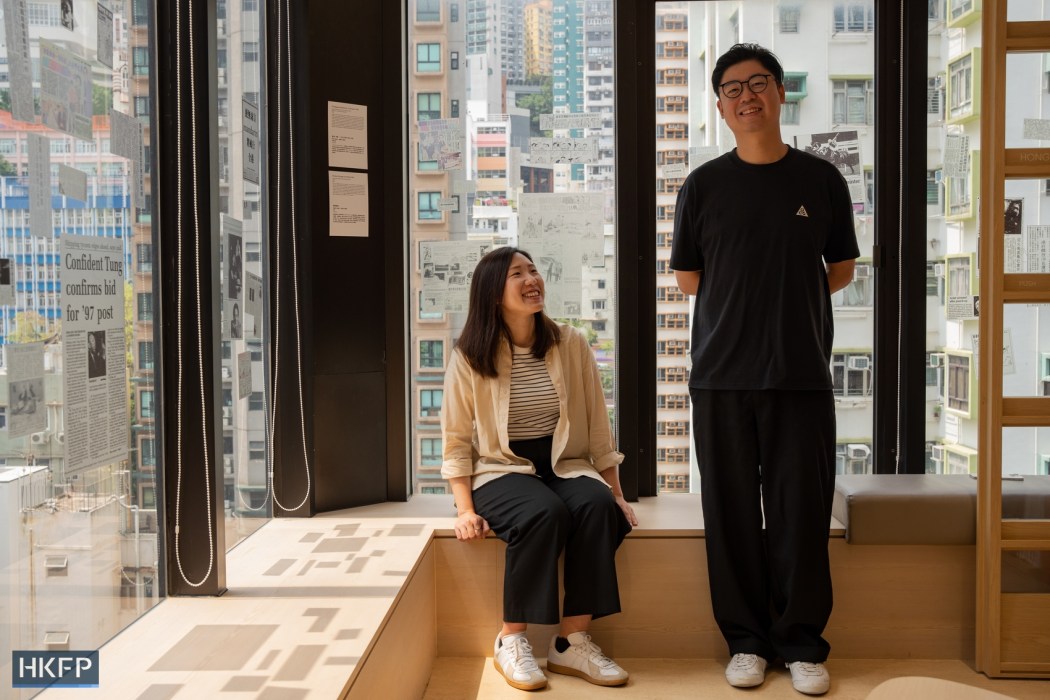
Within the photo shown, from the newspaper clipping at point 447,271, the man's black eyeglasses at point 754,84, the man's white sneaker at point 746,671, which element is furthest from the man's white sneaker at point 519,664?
the man's black eyeglasses at point 754,84

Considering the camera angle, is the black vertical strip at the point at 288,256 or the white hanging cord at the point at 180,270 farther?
the black vertical strip at the point at 288,256

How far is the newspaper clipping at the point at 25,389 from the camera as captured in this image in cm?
146

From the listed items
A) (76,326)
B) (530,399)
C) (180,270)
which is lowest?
(530,399)

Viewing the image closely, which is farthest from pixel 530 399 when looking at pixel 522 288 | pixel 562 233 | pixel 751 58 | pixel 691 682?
pixel 751 58

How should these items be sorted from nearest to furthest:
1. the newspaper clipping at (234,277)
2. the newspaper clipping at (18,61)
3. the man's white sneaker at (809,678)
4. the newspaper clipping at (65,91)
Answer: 1. the newspaper clipping at (18,61)
2. the newspaper clipping at (65,91)
3. the man's white sneaker at (809,678)
4. the newspaper clipping at (234,277)

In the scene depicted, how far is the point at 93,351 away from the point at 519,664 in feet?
4.40

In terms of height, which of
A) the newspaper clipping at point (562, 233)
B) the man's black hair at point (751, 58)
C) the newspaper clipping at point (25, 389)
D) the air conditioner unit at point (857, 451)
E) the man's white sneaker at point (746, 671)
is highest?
the man's black hair at point (751, 58)

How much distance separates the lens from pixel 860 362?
10.7 ft

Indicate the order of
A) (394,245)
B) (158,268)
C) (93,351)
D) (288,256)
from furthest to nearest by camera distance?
(394,245) → (288,256) → (158,268) → (93,351)

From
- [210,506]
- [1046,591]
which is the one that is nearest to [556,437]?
[210,506]

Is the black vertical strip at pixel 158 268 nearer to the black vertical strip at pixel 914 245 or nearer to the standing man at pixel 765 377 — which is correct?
the standing man at pixel 765 377

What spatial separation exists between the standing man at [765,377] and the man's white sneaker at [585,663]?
316mm

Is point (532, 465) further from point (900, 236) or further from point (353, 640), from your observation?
point (900, 236)

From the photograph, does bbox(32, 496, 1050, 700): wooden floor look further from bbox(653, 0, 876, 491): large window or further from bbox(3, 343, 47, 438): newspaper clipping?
bbox(653, 0, 876, 491): large window
